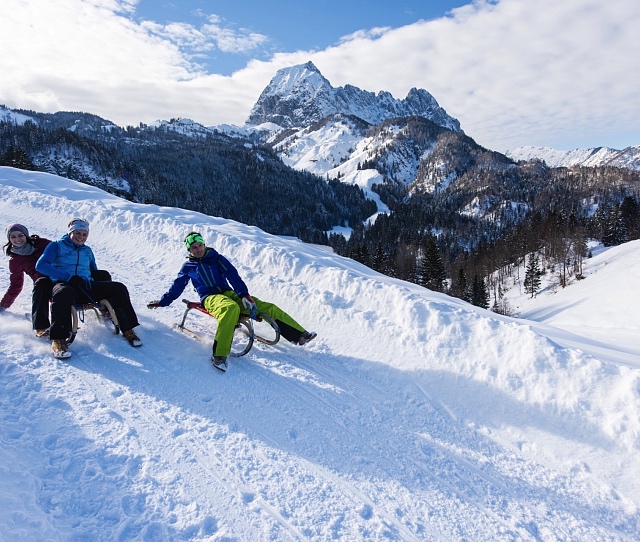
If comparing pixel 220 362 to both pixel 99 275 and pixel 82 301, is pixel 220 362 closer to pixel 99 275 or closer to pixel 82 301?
pixel 82 301

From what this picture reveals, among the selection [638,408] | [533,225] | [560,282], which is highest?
[533,225]

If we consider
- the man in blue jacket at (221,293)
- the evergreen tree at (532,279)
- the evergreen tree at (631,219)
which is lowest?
the man in blue jacket at (221,293)

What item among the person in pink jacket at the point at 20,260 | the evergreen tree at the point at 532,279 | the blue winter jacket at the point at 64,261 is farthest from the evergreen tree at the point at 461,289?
the person in pink jacket at the point at 20,260

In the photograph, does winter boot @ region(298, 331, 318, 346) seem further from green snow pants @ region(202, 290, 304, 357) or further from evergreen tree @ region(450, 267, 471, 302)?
evergreen tree @ region(450, 267, 471, 302)

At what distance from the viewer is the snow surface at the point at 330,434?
2838mm

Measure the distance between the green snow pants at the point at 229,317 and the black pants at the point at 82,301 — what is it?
109cm

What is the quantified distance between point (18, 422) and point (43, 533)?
4.75 feet

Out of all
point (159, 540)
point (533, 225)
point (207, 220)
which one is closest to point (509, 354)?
point (159, 540)

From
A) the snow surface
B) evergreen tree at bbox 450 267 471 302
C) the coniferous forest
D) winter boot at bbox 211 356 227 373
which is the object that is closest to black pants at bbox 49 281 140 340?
the snow surface

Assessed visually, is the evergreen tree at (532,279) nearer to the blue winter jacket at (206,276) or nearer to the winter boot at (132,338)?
the blue winter jacket at (206,276)

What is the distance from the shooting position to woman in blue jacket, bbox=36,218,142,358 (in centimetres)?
499

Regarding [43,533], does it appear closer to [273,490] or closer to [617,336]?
[273,490]

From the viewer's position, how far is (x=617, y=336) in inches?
359

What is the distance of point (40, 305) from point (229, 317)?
2.57 meters
